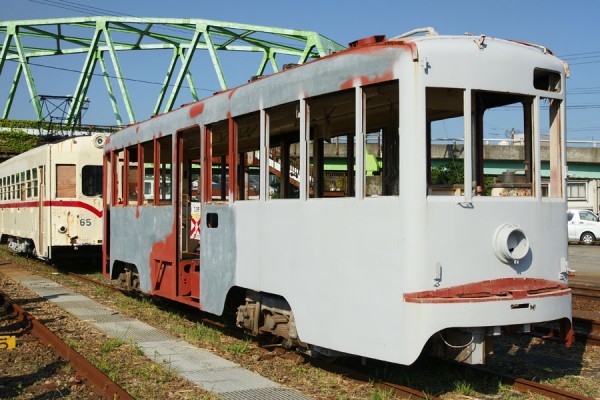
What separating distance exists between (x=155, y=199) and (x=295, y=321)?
398 cm

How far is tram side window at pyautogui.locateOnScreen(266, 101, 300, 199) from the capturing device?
6965 millimetres

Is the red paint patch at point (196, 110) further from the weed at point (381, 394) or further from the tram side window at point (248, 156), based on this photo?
the weed at point (381, 394)

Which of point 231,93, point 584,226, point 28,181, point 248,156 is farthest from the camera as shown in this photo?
point 584,226

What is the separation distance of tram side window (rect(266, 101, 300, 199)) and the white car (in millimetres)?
24566

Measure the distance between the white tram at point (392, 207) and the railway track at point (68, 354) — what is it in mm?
1540

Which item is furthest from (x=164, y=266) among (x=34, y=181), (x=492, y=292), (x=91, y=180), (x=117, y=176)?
(x=34, y=181)

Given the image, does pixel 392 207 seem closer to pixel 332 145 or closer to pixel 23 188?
pixel 332 145

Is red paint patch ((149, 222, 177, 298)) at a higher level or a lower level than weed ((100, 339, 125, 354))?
higher

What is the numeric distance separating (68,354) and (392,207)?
4065 millimetres

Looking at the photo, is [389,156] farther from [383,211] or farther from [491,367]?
[491,367]

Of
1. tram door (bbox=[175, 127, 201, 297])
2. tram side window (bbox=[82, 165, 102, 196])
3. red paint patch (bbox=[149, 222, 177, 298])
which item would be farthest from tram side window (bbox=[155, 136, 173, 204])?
tram side window (bbox=[82, 165, 102, 196])

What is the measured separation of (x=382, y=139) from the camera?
280 inches

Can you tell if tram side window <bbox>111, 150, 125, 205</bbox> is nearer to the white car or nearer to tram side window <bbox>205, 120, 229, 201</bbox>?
tram side window <bbox>205, 120, 229, 201</bbox>

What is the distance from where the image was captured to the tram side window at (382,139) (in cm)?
603
